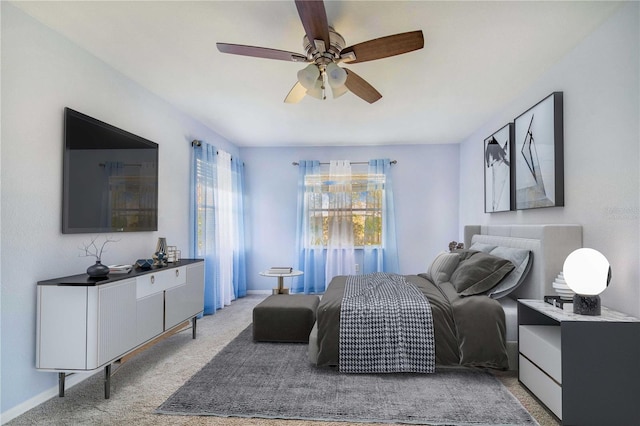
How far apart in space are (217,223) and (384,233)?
8.89 feet

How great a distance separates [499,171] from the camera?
4.34 meters

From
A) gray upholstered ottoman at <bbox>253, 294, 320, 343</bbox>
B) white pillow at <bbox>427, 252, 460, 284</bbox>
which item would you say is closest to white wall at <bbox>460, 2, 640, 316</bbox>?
white pillow at <bbox>427, 252, 460, 284</bbox>

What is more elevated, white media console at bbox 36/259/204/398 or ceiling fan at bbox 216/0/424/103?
ceiling fan at bbox 216/0/424/103

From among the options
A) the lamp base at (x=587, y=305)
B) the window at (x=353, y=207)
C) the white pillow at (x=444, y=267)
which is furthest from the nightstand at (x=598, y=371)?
the window at (x=353, y=207)

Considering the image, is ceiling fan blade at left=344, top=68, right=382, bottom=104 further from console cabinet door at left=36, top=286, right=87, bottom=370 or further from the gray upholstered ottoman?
console cabinet door at left=36, top=286, right=87, bottom=370

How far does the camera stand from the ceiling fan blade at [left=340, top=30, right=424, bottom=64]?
2213 mm

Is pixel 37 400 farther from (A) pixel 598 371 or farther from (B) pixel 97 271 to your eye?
(A) pixel 598 371

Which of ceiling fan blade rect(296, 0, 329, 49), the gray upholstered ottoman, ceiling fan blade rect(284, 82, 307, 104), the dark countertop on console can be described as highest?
ceiling fan blade rect(296, 0, 329, 49)

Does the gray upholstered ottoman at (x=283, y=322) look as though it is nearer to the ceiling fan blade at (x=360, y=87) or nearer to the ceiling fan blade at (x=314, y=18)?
the ceiling fan blade at (x=360, y=87)

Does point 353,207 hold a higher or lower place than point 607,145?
lower

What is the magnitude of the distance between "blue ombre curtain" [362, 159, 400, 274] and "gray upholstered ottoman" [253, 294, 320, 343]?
8.85 feet

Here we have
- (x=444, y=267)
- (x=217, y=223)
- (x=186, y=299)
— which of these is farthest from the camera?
(x=217, y=223)

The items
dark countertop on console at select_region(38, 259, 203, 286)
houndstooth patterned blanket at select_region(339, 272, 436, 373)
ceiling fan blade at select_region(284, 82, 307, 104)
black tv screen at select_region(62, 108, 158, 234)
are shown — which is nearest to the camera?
dark countertop on console at select_region(38, 259, 203, 286)

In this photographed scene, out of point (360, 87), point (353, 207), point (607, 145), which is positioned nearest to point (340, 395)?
point (360, 87)
